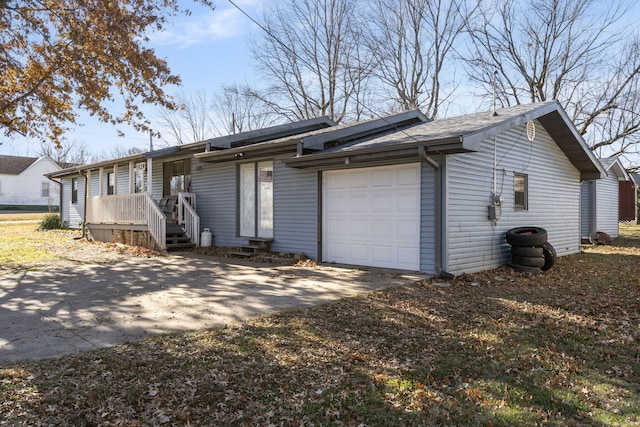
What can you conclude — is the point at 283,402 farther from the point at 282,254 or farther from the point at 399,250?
the point at 282,254

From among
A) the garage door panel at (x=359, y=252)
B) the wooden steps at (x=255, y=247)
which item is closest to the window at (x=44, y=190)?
the wooden steps at (x=255, y=247)

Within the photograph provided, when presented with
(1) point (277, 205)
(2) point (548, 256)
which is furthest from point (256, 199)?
(2) point (548, 256)

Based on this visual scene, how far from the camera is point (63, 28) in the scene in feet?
38.4

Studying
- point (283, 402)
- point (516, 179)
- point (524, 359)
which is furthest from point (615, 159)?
point (283, 402)

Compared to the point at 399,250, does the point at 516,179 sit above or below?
above

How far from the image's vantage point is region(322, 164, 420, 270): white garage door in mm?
9148

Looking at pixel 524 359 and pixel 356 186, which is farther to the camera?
pixel 356 186

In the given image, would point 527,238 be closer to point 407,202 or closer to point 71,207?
point 407,202

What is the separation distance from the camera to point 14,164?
43.2m

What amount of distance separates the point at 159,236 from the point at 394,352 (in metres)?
10.3

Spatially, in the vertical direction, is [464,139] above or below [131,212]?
above

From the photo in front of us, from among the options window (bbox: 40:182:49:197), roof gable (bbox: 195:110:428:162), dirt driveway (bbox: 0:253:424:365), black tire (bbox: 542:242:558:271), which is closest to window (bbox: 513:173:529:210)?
black tire (bbox: 542:242:558:271)

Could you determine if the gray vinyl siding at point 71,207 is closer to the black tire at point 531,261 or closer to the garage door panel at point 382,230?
the garage door panel at point 382,230

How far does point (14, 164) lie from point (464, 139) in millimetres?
48083
